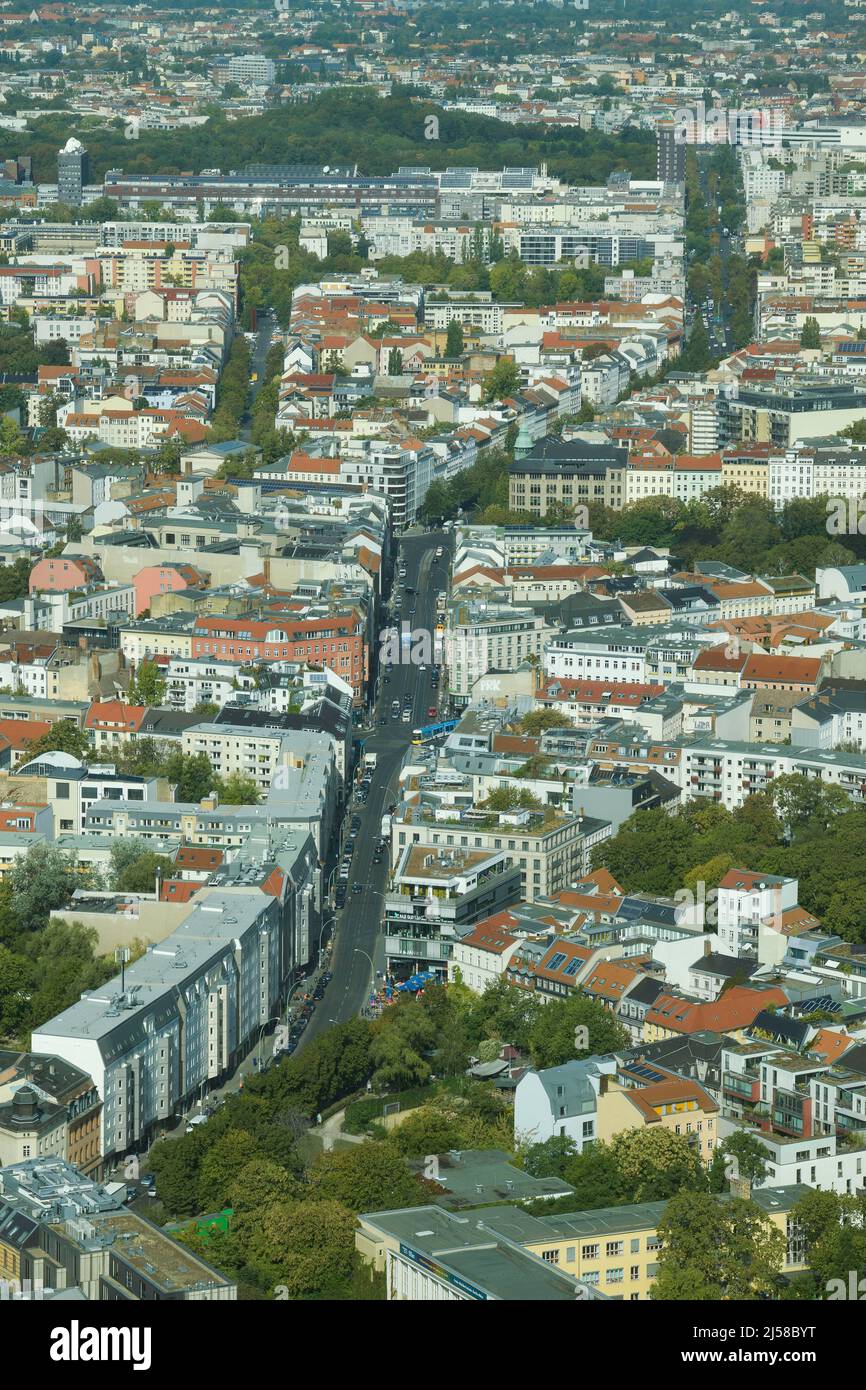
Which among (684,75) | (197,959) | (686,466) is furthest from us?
(684,75)

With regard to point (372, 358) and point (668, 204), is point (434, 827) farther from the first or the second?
point (668, 204)

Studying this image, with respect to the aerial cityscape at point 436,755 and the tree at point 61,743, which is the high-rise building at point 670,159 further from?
the tree at point 61,743

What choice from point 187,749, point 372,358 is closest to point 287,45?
point 372,358

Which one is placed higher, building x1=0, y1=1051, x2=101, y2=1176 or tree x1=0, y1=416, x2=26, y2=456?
building x1=0, y1=1051, x2=101, y2=1176

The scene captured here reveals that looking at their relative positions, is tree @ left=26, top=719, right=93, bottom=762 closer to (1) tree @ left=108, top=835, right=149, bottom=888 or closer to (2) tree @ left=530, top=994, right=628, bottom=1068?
(1) tree @ left=108, top=835, right=149, bottom=888

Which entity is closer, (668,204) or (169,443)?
(169,443)

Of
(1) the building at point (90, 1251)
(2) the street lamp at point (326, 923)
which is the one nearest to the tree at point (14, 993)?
(2) the street lamp at point (326, 923)

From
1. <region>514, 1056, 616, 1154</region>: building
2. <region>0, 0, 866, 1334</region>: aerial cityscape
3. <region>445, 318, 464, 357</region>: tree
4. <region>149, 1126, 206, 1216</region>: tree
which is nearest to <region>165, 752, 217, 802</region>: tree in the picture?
<region>0, 0, 866, 1334</region>: aerial cityscape
